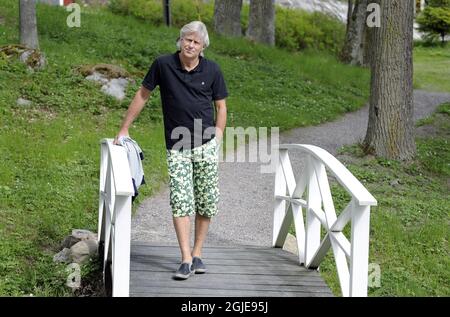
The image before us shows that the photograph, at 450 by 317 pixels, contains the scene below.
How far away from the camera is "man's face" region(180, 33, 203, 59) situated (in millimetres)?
5922

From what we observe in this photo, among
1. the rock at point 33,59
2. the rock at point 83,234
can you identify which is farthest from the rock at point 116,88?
the rock at point 83,234

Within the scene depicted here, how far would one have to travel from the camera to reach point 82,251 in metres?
7.89

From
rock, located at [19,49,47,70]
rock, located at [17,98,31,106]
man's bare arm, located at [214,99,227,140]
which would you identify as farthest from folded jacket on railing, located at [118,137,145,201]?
rock, located at [19,49,47,70]

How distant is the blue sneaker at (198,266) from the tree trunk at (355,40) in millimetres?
20669

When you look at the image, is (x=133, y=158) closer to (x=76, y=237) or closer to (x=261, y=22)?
(x=76, y=237)

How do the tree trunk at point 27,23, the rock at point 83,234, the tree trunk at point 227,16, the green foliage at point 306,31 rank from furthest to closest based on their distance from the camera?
the green foliage at point 306,31, the tree trunk at point 227,16, the tree trunk at point 27,23, the rock at point 83,234

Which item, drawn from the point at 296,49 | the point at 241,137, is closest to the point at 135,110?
the point at 241,137

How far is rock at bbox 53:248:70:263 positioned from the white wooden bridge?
1.20 ft

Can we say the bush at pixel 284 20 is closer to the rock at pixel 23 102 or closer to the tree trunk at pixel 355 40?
the tree trunk at pixel 355 40

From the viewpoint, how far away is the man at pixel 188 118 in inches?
237

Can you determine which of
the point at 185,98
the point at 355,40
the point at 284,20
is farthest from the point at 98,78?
the point at 284,20

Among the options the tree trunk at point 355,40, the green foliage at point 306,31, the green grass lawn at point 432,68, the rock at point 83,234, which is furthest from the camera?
the green foliage at point 306,31

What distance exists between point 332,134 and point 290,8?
19314 mm

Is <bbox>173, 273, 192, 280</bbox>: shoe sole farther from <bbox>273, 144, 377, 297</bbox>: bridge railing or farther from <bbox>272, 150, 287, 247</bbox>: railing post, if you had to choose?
<bbox>272, 150, 287, 247</bbox>: railing post
